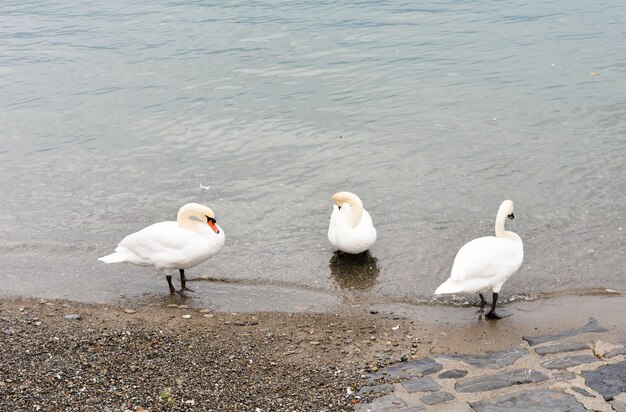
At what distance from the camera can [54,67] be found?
22.5 m

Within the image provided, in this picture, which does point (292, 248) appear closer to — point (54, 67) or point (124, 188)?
point (124, 188)

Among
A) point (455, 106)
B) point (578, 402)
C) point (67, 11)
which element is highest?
point (67, 11)

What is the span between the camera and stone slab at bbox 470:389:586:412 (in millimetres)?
6035

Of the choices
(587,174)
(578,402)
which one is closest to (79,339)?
(578,402)

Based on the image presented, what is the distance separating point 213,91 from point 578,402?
13.9 metres

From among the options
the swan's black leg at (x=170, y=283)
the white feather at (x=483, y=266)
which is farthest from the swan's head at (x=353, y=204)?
the swan's black leg at (x=170, y=283)

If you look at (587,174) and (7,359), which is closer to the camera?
(7,359)

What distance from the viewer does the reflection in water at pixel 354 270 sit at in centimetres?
930

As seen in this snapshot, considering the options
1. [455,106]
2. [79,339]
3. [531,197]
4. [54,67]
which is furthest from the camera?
[54,67]

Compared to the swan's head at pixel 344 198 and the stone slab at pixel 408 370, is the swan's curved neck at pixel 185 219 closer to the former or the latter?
the swan's head at pixel 344 198

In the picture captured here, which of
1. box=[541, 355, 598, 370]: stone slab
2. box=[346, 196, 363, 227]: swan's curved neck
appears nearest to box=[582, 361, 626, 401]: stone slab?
box=[541, 355, 598, 370]: stone slab

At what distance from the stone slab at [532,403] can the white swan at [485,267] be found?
1.73 m

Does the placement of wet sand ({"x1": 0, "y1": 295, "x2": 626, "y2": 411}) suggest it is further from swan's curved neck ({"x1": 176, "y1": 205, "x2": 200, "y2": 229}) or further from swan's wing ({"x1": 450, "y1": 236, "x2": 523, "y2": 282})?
swan's curved neck ({"x1": 176, "y1": 205, "x2": 200, "y2": 229})

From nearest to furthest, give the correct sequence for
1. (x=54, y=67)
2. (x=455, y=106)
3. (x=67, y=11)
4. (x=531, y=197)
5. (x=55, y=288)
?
(x=55, y=288)
(x=531, y=197)
(x=455, y=106)
(x=54, y=67)
(x=67, y=11)
